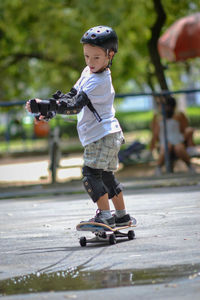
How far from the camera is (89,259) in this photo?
540 cm

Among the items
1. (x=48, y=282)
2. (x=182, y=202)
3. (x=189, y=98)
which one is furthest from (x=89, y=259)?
(x=189, y=98)

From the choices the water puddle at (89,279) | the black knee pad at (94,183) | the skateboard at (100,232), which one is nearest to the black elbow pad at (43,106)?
the black knee pad at (94,183)

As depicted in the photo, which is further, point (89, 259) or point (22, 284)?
point (89, 259)

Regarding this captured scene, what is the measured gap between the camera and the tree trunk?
16.1 metres

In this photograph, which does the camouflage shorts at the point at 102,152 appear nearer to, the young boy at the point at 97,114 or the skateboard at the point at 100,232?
the young boy at the point at 97,114

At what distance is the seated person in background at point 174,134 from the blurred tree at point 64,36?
145 inches

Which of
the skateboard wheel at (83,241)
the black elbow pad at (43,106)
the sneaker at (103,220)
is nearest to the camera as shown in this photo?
the black elbow pad at (43,106)

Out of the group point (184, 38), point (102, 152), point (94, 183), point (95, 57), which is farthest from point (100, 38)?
point (184, 38)

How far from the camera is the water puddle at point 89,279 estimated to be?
444 centimetres

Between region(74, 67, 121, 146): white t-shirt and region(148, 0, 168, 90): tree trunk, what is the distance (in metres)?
10.0

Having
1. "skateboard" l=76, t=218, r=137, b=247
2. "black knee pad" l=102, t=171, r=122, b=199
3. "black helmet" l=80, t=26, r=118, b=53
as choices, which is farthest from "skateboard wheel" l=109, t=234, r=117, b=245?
"black helmet" l=80, t=26, r=118, b=53

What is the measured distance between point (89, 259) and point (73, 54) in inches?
809

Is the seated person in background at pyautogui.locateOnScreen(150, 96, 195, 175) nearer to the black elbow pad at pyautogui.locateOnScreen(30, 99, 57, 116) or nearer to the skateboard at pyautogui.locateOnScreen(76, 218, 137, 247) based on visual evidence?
the skateboard at pyautogui.locateOnScreen(76, 218, 137, 247)

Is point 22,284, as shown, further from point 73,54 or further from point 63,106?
point 73,54
